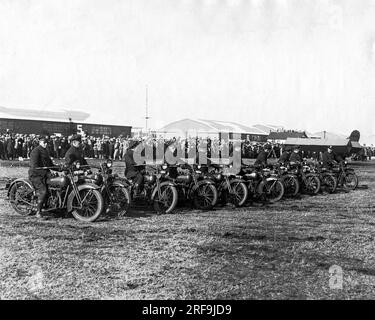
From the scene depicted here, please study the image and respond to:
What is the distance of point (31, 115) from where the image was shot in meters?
42.2

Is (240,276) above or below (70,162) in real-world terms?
below

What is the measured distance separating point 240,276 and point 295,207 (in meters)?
5.83

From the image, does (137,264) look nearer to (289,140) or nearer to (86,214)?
(86,214)

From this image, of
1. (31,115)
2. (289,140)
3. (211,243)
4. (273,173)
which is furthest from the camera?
(31,115)

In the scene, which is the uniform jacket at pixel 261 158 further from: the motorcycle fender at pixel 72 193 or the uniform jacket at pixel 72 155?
the motorcycle fender at pixel 72 193

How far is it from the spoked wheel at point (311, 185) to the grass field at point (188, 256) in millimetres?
3781

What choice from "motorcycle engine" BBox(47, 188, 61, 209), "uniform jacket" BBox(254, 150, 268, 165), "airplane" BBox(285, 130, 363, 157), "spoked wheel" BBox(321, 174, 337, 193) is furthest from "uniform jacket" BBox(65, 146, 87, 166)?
"airplane" BBox(285, 130, 363, 157)

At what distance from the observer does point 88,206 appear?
26.1 ft

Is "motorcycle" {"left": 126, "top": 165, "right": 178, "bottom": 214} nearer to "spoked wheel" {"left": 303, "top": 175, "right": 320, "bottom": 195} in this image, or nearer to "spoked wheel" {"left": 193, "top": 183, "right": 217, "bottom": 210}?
"spoked wheel" {"left": 193, "top": 183, "right": 217, "bottom": 210}

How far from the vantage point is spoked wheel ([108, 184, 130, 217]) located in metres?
8.62

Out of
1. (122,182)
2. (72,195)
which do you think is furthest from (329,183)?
(72,195)

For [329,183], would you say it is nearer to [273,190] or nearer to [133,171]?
[273,190]
